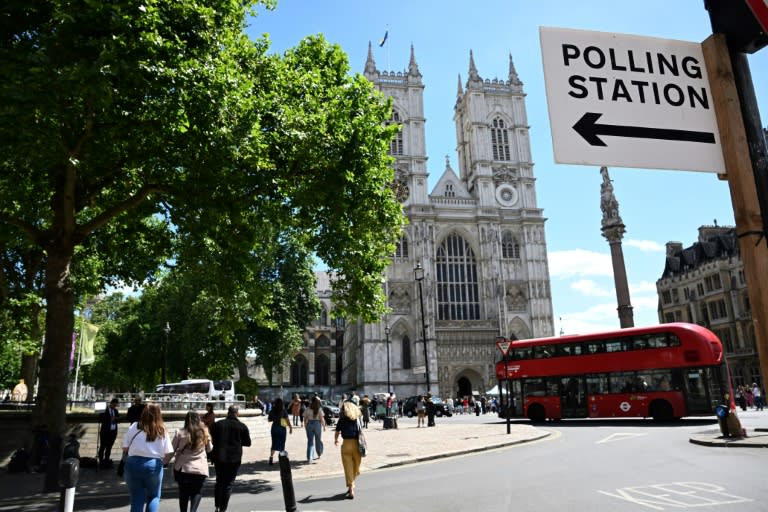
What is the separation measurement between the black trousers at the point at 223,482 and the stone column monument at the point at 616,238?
78.2 feet

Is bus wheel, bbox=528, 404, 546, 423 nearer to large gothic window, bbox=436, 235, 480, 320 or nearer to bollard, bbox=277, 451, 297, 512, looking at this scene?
bollard, bbox=277, 451, 297, 512

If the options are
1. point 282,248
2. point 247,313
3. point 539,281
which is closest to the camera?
point 247,313

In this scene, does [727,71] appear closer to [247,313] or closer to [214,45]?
[214,45]

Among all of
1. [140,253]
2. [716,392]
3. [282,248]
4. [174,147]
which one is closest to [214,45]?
[174,147]

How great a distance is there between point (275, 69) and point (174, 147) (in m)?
3.87

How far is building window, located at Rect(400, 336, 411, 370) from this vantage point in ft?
178

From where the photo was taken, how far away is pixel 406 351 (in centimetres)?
5500

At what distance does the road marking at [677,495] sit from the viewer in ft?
24.2

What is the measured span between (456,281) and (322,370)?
26136mm

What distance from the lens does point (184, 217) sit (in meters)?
14.1

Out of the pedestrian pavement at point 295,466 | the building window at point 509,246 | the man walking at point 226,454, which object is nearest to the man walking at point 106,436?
the pedestrian pavement at point 295,466

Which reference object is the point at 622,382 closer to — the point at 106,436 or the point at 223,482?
the point at 106,436

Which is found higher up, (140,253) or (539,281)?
(539,281)

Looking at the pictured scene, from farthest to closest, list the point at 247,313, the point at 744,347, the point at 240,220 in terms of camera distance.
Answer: the point at 744,347
the point at 247,313
the point at 240,220
